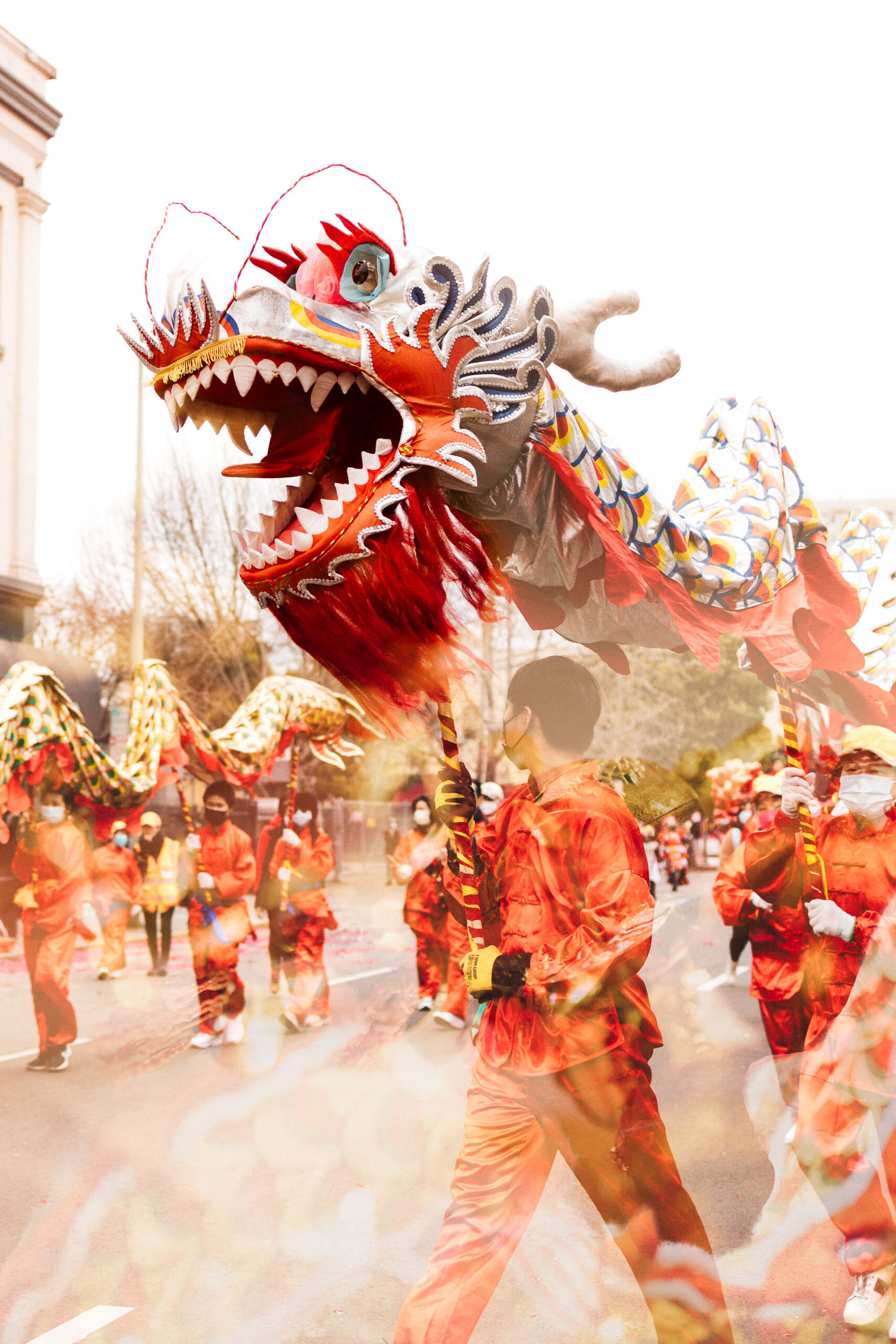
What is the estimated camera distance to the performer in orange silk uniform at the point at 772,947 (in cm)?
366

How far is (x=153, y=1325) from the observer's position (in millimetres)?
2654

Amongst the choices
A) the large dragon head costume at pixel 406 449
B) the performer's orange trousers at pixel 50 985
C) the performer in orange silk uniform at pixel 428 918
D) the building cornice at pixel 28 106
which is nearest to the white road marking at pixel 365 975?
the performer in orange silk uniform at pixel 428 918

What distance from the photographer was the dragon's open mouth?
4.90 ft

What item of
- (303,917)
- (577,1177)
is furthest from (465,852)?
(303,917)

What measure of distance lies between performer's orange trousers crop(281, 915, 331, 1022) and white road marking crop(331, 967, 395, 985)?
151 centimetres

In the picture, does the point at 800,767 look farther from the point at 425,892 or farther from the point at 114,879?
the point at 114,879

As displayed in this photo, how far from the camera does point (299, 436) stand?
5.38ft

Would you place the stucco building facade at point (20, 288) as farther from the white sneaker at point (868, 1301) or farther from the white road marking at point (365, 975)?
the white sneaker at point (868, 1301)

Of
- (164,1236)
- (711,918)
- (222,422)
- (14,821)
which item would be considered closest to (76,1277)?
(164,1236)

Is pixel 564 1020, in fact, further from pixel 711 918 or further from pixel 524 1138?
pixel 711 918

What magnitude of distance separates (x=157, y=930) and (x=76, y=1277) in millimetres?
7064

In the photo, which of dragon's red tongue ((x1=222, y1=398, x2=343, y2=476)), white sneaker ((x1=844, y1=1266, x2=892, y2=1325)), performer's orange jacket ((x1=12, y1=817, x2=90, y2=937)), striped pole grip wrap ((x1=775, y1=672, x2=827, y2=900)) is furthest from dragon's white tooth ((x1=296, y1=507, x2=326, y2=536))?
performer's orange jacket ((x1=12, y1=817, x2=90, y2=937))

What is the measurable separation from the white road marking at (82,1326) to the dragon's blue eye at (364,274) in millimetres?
2401

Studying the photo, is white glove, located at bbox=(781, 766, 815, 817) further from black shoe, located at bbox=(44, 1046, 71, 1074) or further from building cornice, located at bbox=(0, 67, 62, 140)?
building cornice, located at bbox=(0, 67, 62, 140)
